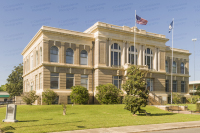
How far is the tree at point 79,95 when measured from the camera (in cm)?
3619

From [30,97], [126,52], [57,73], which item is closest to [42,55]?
[57,73]

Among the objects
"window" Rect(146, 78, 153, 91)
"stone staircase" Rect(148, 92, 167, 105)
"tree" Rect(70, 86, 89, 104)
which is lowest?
"stone staircase" Rect(148, 92, 167, 105)

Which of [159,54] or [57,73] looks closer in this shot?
[57,73]

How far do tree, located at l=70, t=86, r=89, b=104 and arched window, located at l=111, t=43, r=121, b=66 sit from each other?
8287mm

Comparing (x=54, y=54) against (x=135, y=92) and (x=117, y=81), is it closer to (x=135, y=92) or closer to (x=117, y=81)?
(x=117, y=81)

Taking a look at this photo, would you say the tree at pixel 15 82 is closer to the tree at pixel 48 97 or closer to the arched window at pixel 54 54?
the arched window at pixel 54 54

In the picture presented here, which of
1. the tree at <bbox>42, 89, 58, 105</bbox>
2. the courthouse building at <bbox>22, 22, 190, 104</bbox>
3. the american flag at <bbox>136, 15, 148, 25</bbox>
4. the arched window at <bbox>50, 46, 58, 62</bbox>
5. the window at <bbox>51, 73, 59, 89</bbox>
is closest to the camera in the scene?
the tree at <bbox>42, 89, 58, 105</bbox>

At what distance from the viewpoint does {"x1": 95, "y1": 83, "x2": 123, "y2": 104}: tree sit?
119 ft

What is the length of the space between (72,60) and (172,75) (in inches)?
1028

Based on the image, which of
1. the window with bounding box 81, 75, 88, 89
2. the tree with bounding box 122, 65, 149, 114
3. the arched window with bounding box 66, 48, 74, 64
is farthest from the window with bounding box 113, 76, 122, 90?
the tree with bounding box 122, 65, 149, 114

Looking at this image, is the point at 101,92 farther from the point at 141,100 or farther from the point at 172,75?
the point at 172,75

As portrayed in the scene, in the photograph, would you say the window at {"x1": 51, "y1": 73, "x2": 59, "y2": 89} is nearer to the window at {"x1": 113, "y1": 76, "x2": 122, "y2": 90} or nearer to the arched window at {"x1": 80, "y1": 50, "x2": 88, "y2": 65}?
the arched window at {"x1": 80, "y1": 50, "x2": 88, "y2": 65}

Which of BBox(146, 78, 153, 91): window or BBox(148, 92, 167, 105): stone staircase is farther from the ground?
BBox(146, 78, 153, 91): window

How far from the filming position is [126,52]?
42312mm
